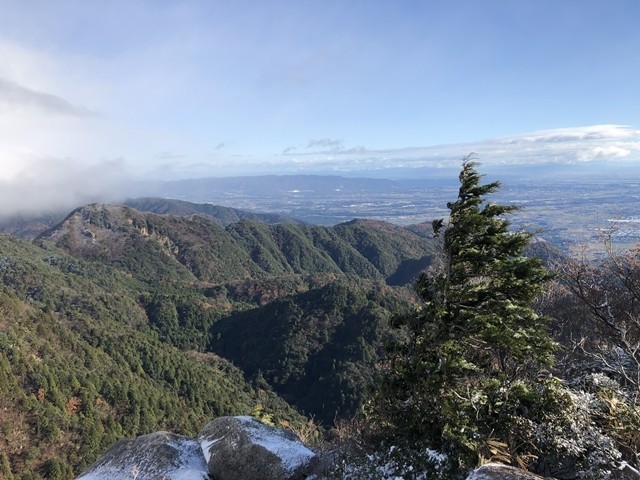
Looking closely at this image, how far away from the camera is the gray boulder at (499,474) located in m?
→ 8.24

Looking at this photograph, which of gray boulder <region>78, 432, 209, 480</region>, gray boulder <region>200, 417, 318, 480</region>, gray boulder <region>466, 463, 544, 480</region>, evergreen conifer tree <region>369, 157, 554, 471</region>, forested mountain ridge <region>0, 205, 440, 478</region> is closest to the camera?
gray boulder <region>466, 463, 544, 480</region>

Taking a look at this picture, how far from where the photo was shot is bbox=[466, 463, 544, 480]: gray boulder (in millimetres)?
8242

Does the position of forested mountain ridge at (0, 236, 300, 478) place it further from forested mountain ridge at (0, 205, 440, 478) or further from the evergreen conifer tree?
the evergreen conifer tree

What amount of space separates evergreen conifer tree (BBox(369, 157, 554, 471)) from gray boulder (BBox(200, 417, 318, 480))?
2712 mm

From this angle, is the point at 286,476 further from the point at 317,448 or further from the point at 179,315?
the point at 179,315

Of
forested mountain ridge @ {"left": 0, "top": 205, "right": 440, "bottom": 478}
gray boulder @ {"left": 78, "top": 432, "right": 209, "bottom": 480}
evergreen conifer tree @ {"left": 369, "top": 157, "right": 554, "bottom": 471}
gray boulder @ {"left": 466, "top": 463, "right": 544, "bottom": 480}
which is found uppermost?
evergreen conifer tree @ {"left": 369, "top": 157, "right": 554, "bottom": 471}

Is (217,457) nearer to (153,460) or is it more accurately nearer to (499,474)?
(153,460)

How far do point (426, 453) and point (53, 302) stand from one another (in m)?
152

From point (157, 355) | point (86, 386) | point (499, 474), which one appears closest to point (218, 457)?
point (499, 474)

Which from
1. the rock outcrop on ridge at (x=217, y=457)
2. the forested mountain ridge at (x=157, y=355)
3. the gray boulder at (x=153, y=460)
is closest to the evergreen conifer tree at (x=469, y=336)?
the rock outcrop on ridge at (x=217, y=457)

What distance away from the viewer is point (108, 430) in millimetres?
68625

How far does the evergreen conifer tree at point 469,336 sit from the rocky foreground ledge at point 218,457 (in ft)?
9.59

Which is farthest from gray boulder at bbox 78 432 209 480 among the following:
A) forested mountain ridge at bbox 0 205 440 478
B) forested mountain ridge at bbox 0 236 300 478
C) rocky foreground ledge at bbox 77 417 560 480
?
forested mountain ridge at bbox 0 236 300 478

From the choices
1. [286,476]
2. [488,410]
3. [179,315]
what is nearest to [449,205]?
[488,410]
